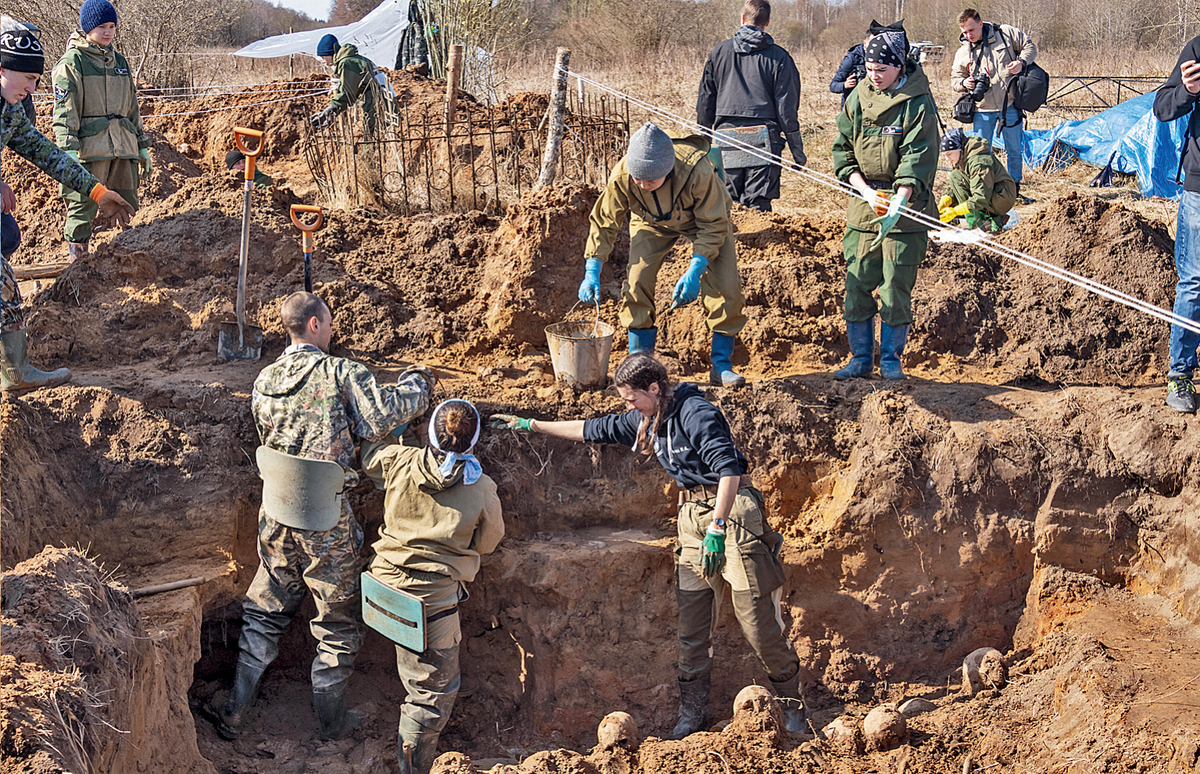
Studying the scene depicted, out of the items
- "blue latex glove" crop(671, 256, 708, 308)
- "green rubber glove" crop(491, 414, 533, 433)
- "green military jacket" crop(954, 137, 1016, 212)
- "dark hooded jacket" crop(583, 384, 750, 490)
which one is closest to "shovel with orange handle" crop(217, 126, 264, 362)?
"green rubber glove" crop(491, 414, 533, 433)

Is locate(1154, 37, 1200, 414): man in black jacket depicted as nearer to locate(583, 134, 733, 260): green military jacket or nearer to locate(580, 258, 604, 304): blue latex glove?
locate(583, 134, 733, 260): green military jacket

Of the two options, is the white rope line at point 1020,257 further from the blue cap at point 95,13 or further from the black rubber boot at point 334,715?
the blue cap at point 95,13

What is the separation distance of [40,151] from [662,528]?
3855 millimetres

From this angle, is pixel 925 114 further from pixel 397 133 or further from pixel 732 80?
pixel 397 133

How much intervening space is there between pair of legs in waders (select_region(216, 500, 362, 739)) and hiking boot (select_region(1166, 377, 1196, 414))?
425cm

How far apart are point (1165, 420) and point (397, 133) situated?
6.15 metres

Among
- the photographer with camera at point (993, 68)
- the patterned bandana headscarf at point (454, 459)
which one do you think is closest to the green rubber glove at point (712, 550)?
the patterned bandana headscarf at point (454, 459)

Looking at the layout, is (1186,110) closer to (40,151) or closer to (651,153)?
(651,153)

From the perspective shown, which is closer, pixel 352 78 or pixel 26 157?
pixel 26 157

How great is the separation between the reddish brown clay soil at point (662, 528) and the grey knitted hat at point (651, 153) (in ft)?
4.17

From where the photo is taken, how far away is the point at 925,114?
5.03 m

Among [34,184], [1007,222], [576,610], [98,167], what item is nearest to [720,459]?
[576,610]

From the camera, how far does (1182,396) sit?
5.17 meters

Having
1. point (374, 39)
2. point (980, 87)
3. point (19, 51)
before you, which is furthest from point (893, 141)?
point (374, 39)
